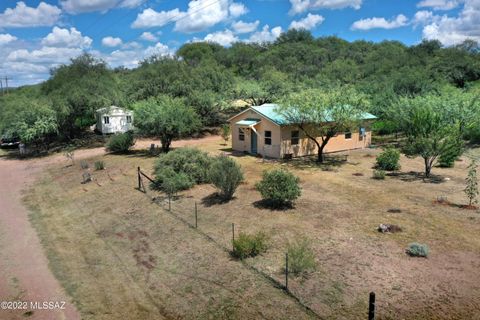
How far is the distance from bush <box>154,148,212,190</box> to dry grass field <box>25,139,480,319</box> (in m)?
0.74

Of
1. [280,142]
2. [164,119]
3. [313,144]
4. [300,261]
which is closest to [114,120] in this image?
[164,119]

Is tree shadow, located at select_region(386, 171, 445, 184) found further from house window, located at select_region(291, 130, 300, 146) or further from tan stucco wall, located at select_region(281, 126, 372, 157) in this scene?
house window, located at select_region(291, 130, 300, 146)

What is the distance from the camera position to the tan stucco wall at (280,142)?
25.2 meters

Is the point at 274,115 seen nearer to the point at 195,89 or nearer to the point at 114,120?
the point at 195,89

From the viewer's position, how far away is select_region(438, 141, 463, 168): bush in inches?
789

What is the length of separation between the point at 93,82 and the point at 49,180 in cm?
1403

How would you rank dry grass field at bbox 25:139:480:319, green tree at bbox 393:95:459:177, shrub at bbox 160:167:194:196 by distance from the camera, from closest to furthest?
dry grass field at bbox 25:139:480:319 → shrub at bbox 160:167:194:196 → green tree at bbox 393:95:459:177

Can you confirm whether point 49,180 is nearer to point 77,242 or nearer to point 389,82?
point 77,242

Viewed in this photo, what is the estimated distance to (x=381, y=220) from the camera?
550 inches

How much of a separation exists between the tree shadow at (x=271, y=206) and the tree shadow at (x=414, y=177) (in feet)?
24.9

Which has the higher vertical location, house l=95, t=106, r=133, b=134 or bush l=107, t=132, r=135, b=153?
house l=95, t=106, r=133, b=134

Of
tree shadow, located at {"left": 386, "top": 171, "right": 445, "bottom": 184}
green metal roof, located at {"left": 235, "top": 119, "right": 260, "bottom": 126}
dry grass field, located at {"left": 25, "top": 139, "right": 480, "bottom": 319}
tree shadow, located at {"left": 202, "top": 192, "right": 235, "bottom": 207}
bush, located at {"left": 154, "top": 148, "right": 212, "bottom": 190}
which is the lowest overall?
dry grass field, located at {"left": 25, "top": 139, "right": 480, "bottom": 319}

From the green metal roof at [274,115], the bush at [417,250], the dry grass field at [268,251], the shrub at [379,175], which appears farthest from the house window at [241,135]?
the bush at [417,250]

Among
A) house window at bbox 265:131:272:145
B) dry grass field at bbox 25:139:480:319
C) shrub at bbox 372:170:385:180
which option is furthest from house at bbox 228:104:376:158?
shrub at bbox 372:170:385:180
